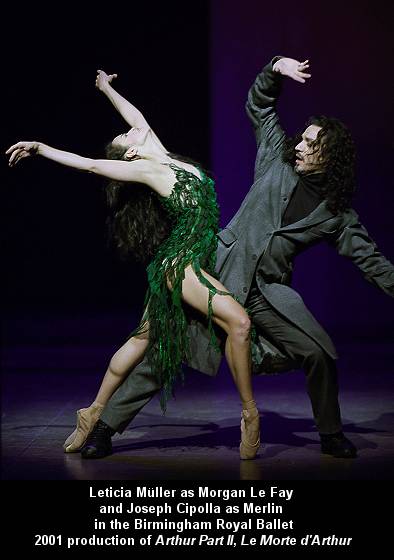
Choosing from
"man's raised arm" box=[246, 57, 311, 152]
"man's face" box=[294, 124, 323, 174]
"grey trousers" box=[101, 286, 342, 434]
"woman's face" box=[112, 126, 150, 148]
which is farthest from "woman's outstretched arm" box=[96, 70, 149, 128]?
"grey trousers" box=[101, 286, 342, 434]

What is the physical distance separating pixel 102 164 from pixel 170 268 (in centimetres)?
48

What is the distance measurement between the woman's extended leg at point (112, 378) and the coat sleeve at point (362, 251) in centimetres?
86

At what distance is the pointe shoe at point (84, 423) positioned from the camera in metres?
4.70

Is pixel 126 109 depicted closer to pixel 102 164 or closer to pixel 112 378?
pixel 102 164

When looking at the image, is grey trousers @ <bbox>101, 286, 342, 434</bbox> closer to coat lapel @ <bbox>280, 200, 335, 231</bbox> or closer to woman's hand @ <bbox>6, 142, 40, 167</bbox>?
coat lapel @ <bbox>280, 200, 335, 231</bbox>

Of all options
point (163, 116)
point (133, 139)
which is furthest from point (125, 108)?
point (163, 116)

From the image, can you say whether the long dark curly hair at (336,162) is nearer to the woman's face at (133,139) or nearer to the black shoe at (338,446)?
the woman's face at (133,139)

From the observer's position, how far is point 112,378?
4672 millimetres

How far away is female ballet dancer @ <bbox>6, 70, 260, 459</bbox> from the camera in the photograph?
444cm

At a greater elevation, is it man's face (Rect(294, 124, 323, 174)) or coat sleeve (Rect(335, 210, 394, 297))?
man's face (Rect(294, 124, 323, 174))

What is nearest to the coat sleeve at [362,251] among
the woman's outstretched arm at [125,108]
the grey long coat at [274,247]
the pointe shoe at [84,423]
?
the grey long coat at [274,247]

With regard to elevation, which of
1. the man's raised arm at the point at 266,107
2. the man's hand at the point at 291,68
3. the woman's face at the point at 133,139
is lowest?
the woman's face at the point at 133,139

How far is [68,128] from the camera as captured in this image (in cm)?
883

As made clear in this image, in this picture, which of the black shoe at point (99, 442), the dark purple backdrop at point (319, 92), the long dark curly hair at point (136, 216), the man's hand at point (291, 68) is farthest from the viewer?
the dark purple backdrop at point (319, 92)
